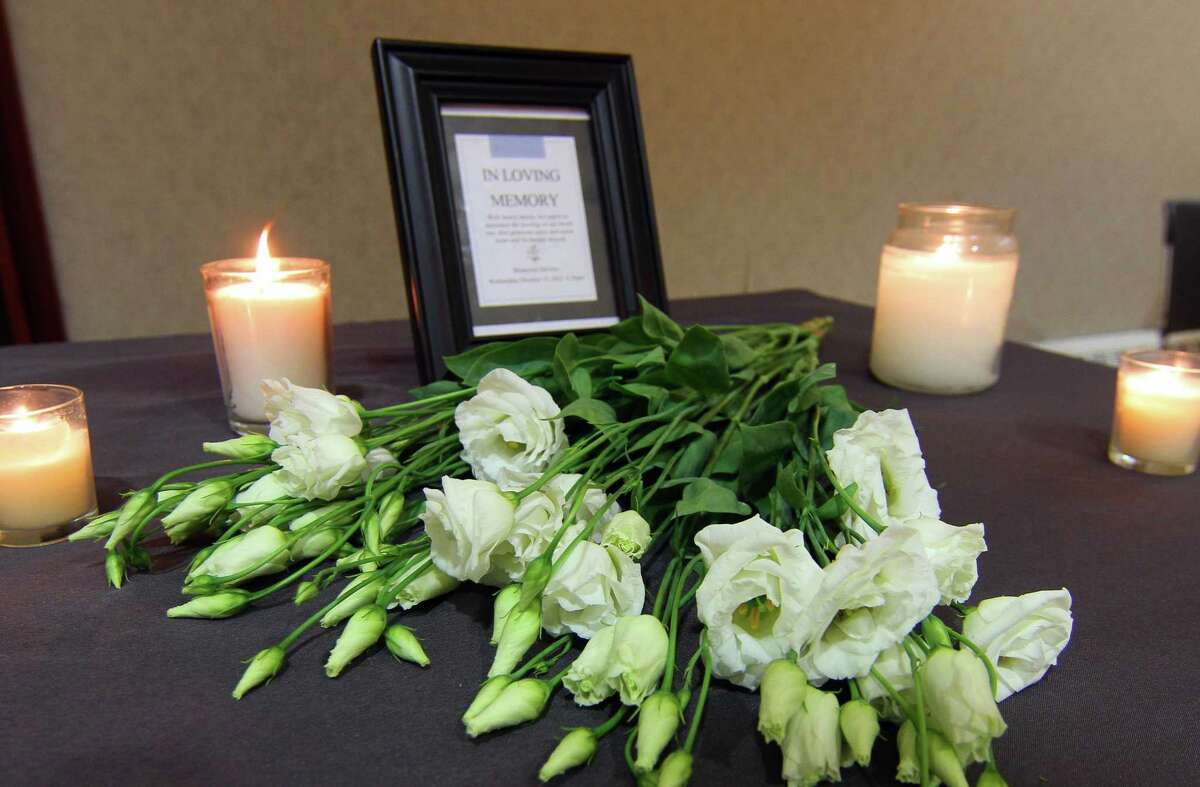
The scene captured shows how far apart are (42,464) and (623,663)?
14.9 inches

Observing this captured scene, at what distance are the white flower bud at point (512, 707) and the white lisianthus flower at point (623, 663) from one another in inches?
0.6

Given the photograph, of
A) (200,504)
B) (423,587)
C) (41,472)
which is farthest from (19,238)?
(423,587)

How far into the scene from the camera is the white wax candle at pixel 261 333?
680mm

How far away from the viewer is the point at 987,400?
90 cm

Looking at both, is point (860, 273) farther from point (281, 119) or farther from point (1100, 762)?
point (1100, 762)

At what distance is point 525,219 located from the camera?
83 centimetres

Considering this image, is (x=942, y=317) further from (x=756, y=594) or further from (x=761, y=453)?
(x=756, y=594)

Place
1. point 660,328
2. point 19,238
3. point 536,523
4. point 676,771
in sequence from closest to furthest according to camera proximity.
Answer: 1. point 676,771
2. point 536,523
3. point 660,328
4. point 19,238

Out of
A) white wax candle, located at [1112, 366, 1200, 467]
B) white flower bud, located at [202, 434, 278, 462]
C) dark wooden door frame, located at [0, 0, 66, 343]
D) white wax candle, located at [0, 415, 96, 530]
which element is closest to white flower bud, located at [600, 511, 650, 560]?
white flower bud, located at [202, 434, 278, 462]

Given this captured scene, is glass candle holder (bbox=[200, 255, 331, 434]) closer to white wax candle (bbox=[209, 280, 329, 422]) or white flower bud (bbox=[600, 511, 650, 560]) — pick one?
white wax candle (bbox=[209, 280, 329, 422])

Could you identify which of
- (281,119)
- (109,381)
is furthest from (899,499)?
(281,119)

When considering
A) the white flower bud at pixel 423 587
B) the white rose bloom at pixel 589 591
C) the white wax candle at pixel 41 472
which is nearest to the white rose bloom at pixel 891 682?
the white rose bloom at pixel 589 591

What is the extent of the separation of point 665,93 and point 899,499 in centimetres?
171

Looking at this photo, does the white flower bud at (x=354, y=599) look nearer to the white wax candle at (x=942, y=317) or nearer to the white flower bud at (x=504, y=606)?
the white flower bud at (x=504, y=606)
